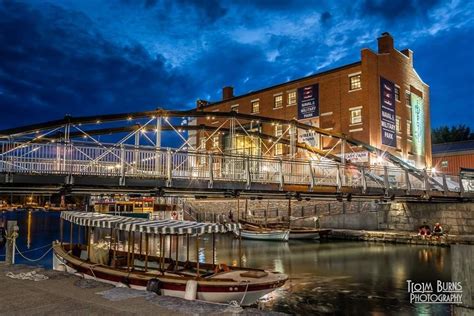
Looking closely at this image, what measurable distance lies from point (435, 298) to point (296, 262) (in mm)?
11546

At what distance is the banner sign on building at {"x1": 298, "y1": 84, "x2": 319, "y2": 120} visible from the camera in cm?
5019

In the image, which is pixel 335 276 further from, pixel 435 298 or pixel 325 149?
pixel 325 149

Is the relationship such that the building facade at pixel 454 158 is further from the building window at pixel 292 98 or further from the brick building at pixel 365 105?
the building window at pixel 292 98

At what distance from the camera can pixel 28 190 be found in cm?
1805

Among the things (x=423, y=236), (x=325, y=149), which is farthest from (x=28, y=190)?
(x=325, y=149)

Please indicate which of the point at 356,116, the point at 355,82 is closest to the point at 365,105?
the point at 356,116

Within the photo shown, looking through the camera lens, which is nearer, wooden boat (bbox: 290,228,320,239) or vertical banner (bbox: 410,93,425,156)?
wooden boat (bbox: 290,228,320,239)

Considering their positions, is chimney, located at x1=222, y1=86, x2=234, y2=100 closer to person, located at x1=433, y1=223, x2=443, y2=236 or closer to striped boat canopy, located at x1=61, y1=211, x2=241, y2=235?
person, located at x1=433, y1=223, x2=443, y2=236

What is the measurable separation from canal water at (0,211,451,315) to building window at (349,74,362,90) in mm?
18180

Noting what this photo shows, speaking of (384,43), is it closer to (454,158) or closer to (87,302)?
(454,158)

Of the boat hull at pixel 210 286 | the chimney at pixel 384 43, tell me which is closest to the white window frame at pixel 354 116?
the chimney at pixel 384 43

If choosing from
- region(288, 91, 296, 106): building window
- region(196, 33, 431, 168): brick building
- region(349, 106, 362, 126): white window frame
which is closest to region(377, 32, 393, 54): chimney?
region(196, 33, 431, 168): brick building

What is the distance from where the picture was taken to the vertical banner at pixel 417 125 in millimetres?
51781

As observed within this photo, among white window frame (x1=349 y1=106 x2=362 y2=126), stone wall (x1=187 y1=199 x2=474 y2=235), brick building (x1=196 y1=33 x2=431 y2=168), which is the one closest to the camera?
stone wall (x1=187 y1=199 x2=474 y2=235)
